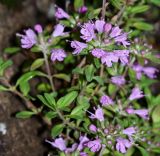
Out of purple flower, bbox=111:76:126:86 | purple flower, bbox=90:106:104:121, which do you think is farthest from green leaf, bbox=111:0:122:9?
purple flower, bbox=90:106:104:121

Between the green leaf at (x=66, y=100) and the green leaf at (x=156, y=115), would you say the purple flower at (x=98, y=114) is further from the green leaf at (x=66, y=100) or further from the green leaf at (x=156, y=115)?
the green leaf at (x=156, y=115)

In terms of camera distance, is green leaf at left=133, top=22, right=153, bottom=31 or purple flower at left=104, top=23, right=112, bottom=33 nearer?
purple flower at left=104, top=23, right=112, bottom=33

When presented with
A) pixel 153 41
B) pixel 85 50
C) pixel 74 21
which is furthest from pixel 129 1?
pixel 153 41

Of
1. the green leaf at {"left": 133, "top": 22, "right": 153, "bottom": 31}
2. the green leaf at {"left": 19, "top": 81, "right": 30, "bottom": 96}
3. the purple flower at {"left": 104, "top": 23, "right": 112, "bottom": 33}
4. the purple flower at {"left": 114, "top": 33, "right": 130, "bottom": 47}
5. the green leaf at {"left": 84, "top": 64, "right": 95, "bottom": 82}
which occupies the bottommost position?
the green leaf at {"left": 133, "top": 22, "right": 153, "bottom": 31}

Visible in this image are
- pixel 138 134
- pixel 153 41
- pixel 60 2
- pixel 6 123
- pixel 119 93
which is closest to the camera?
pixel 138 134

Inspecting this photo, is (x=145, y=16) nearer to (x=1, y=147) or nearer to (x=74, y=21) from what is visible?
(x=74, y=21)

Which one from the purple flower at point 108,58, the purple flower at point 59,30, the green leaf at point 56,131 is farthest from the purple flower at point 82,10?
the green leaf at point 56,131

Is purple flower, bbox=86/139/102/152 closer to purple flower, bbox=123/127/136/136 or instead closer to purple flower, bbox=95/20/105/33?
purple flower, bbox=123/127/136/136
